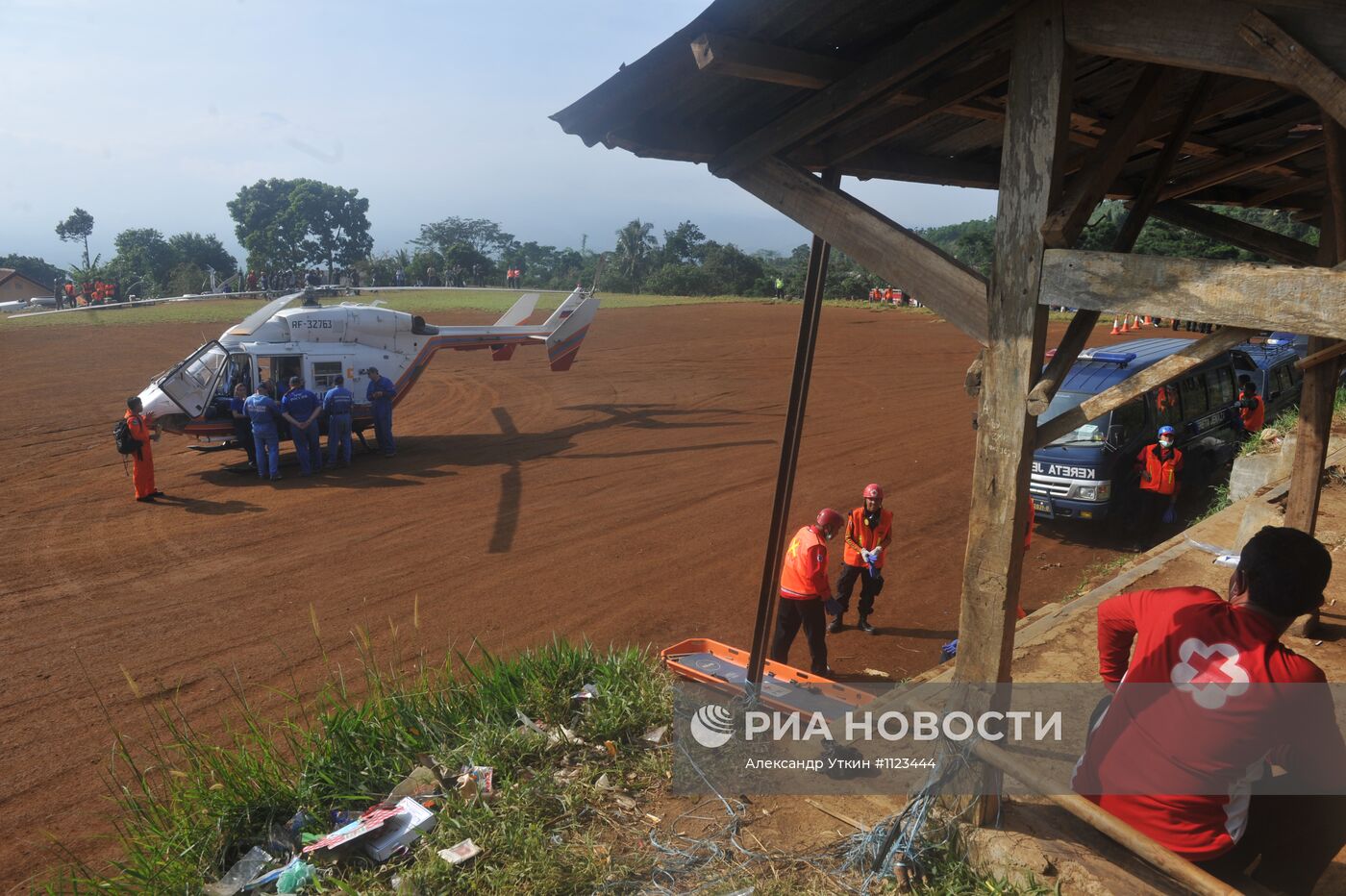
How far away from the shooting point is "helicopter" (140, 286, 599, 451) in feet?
47.0

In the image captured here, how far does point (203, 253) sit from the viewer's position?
63500mm

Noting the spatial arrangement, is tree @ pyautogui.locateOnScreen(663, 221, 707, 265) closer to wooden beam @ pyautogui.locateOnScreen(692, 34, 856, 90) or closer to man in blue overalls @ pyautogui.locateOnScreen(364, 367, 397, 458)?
man in blue overalls @ pyautogui.locateOnScreen(364, 367, 397, 458)

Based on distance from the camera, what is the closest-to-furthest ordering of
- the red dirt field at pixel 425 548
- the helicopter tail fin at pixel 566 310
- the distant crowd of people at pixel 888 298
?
the red dirt field at pixel 425 548, the helicopter tail fin at pixel 566 310, the distant crowd of people at pixel 888 298

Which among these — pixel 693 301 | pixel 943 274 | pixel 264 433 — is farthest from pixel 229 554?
pixel 693 301

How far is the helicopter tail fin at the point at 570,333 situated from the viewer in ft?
69.4

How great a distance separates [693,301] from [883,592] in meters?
40.2

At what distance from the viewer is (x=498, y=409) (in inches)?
834

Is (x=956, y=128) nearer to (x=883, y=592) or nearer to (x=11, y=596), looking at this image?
(x=883, y=592)

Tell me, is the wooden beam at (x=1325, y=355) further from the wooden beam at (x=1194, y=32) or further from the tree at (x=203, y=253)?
the tree at (x=203, y=253)

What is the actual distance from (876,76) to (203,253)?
70337 mm

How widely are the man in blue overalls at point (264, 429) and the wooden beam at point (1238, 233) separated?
12.6 metres

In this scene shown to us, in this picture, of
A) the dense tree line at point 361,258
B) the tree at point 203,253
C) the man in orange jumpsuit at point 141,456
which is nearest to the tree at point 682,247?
the dense tree line at point 361,258

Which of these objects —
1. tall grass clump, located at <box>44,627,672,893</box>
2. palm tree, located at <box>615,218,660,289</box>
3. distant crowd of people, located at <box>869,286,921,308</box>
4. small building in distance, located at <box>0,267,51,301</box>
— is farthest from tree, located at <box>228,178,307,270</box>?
tall grass clump, located at <box>44,627,672,893</box>

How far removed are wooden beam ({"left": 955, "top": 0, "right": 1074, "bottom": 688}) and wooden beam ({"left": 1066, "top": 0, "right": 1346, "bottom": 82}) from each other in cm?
11
